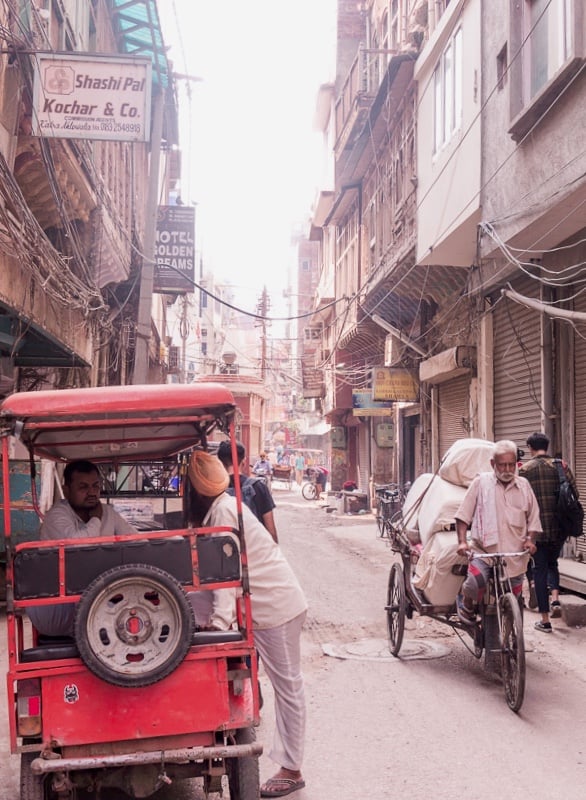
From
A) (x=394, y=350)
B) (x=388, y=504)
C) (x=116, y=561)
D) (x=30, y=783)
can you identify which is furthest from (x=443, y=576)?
(x=394, y=350)

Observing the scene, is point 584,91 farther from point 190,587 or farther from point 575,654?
point 190,587

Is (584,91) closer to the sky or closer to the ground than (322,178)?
closer to the ground

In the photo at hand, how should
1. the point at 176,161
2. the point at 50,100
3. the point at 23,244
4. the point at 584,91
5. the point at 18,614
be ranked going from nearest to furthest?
the point at 18,614
the point at 584,91
the point at 23,244
the point at 50,100
the point at 176,161

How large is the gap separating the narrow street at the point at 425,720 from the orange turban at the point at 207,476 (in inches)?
65.3

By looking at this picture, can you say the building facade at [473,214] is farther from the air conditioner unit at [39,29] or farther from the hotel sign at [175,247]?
the air conditioner unit at [39,29]

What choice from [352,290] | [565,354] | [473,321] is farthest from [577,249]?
[352,290]

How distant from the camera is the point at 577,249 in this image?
11.5m

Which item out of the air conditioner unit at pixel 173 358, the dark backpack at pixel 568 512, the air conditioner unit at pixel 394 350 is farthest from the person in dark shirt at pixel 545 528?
the air conditioner unit at pixel 173 358

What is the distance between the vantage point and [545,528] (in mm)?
8797

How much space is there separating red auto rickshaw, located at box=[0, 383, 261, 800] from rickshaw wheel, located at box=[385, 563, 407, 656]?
3660 millimetres

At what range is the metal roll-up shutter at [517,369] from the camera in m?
13.2

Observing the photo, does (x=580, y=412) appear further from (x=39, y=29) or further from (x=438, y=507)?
(x=39, y=29)

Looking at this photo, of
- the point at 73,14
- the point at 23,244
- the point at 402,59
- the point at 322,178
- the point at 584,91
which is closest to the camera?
the point at 584,91

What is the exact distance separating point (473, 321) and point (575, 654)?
9.27 metres
